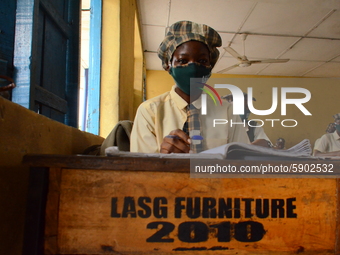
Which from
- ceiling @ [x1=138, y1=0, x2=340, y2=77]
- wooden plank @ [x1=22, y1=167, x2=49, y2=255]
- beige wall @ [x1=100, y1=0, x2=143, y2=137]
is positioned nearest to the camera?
wooden plank @ [x1=22, y1=167, x2=49, y2=255]

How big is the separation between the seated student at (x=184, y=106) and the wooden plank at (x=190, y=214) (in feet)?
1.65

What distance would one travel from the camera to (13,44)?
72 cm

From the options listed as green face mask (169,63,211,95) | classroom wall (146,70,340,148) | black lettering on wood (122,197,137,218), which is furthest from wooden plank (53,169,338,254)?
classroom wall (146,70,340,148)

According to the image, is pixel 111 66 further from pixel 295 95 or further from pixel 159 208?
pixel 295 95

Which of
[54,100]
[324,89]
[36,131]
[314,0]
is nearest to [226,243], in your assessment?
[36,131]

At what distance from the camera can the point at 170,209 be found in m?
0.47

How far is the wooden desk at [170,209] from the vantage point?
452 mm

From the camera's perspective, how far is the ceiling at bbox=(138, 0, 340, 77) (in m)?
3.34

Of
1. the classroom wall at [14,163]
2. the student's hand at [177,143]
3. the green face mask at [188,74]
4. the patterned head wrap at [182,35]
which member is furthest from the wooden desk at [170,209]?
the patterned head wrap at [182,35]

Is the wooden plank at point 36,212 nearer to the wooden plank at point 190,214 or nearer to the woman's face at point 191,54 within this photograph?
the wooden plank at point 190,214

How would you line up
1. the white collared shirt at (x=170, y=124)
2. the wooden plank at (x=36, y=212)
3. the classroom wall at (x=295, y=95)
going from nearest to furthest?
1. the wooden plank at (x=36, y=212)
2. the white collared shirt at (x=170, y=124)
3. the classroom wall at (x=295, y=95)

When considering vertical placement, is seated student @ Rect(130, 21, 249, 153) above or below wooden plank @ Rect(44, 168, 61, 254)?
above

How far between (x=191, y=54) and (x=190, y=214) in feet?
2.41

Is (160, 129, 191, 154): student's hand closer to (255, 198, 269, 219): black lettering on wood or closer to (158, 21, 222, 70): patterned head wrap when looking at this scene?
(255, 198, 269, 219): black lettering on wood
